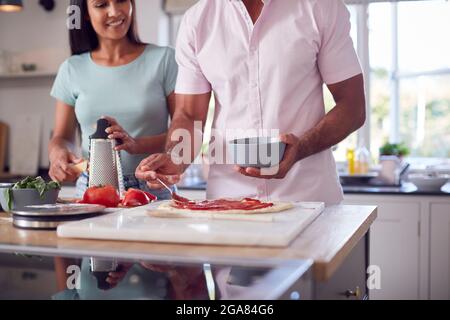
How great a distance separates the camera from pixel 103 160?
1.57m

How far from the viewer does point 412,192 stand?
2.75m

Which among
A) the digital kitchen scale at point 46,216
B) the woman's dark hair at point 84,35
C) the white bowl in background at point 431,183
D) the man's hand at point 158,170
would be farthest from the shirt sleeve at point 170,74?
the white bowl in background at point 431,183

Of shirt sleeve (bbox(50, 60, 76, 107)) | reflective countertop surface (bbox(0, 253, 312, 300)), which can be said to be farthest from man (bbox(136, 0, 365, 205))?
reflective countertop surface (bbox(0, 253, 312, 300))

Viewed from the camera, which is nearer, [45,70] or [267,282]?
[267,282]

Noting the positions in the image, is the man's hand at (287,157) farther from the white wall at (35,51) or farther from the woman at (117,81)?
the white wall at (35,51)

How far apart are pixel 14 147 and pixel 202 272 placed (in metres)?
3.28

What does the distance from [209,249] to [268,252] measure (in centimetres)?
9

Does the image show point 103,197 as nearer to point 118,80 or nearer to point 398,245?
point 118,80

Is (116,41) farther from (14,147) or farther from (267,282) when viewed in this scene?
(14,147)

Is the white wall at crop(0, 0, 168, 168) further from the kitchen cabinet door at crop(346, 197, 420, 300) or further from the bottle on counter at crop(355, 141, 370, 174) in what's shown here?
the kitchen cabinet door at crop(346, 197, 420, 300)

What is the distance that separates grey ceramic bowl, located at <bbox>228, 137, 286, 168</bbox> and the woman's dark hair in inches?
30.0

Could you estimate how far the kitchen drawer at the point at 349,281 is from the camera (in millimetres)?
968

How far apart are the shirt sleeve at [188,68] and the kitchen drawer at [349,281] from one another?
0.61 meters
